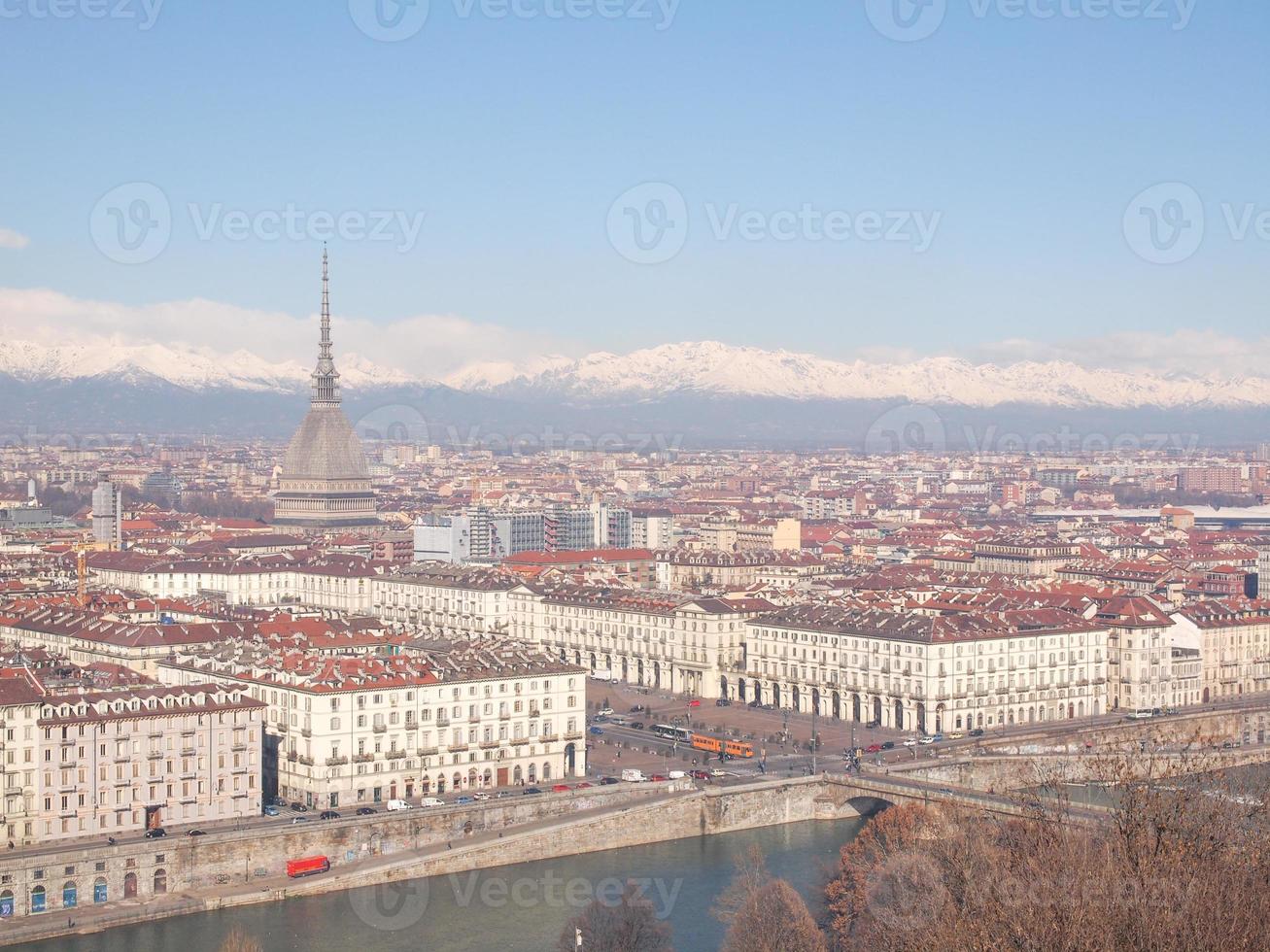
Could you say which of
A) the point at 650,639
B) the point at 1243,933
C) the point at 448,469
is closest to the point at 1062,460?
the point at 448,469

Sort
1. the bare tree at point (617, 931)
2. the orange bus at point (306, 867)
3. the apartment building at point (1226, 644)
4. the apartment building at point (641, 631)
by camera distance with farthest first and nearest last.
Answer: the apartment building at point (1226, 644), the apartment building at point (641, 631), the orange bus at point (306, 867), the bare tree at point (617, 931)

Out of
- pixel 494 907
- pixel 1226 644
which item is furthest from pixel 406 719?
pixel 1226 644

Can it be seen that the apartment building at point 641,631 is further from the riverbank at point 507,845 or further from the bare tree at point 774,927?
the bare tree at point 774,927

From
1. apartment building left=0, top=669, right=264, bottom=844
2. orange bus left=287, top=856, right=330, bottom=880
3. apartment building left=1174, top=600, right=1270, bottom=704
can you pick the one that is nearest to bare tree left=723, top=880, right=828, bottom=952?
orange bus left=287, top=856, right=330, bottom=880

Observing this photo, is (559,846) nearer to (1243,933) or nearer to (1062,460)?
(1243,933)

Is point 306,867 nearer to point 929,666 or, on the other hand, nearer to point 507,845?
point 507,845

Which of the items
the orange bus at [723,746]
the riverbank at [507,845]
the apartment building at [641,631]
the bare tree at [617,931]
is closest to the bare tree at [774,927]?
the bare tree at [617,931]
